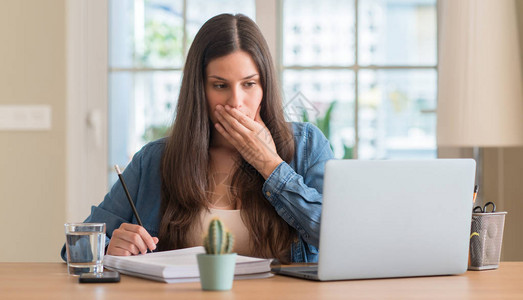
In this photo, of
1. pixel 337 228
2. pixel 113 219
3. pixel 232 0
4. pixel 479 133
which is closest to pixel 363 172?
pixel 337 228

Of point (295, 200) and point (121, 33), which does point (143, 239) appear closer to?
point (295, 200)

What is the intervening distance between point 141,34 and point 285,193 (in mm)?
1646

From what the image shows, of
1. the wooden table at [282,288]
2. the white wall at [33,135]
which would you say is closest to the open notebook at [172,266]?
the wooden table at [282,288]

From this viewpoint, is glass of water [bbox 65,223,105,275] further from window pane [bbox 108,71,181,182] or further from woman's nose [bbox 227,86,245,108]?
window pane [bbox 108,71,181,182]

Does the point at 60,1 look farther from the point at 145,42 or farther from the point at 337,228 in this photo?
the point at 337,228

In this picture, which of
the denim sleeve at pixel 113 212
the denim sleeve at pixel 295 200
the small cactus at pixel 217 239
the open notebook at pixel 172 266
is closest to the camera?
the small cactus at pixel 217 239

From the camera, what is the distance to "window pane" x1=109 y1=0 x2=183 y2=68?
2.99 m

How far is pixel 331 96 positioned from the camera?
2928 millimetres

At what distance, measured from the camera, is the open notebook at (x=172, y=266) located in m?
1.20

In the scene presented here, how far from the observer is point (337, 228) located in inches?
46.9

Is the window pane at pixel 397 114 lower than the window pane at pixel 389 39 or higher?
lower

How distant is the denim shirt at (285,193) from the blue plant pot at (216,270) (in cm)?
47

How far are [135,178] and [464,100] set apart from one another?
1242 mm

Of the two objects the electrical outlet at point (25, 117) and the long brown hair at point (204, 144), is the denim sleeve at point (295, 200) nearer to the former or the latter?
the long brown hair at point (204, 144)
